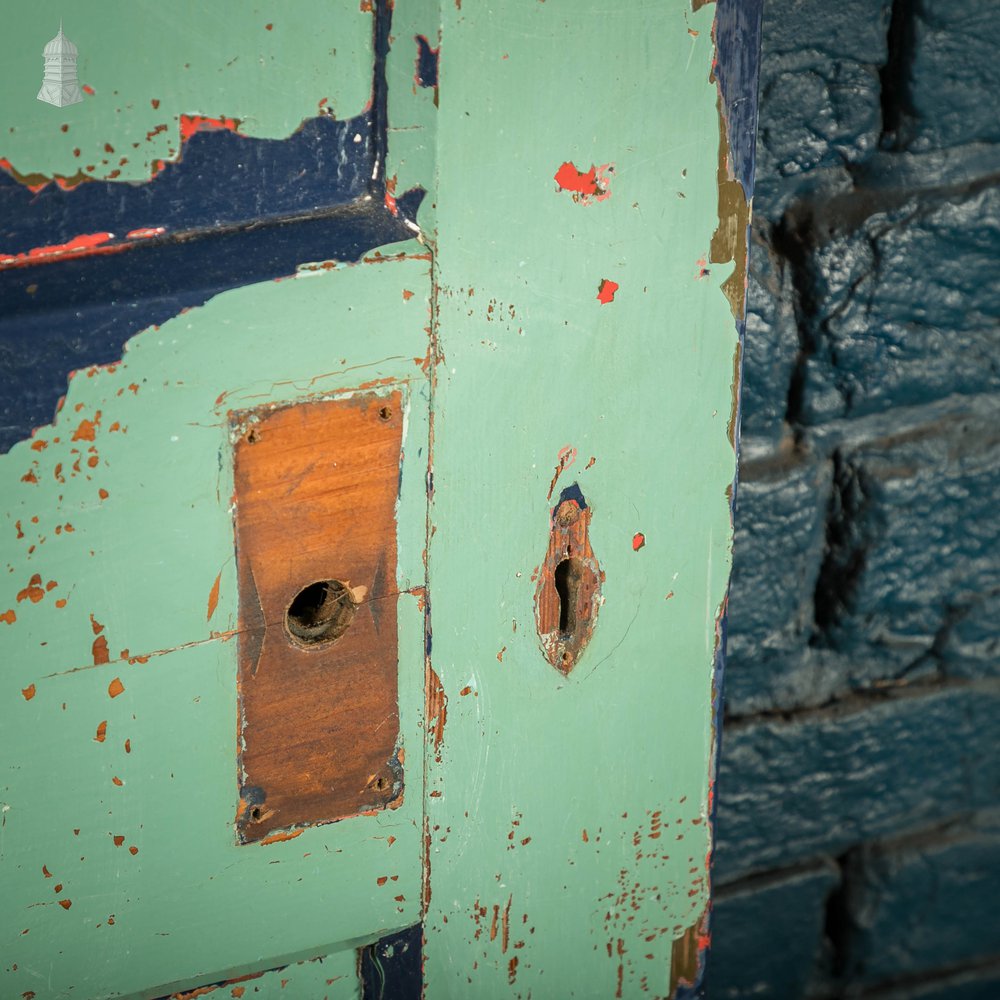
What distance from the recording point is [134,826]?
3.28ft

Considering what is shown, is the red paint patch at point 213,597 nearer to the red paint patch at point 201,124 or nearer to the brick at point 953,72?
the red paint patch at point 201,124

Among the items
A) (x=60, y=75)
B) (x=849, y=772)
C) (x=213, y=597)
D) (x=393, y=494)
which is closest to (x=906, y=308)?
(x=849, y=772)

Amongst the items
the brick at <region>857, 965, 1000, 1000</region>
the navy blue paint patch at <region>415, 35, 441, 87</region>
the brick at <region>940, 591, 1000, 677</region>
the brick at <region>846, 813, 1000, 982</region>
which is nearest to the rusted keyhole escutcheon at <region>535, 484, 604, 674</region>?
the navy blue paint patch at <region>415, 35, 441, 87</region>

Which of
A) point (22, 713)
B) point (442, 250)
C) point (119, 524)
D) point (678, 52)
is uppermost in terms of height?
point (678, 52)

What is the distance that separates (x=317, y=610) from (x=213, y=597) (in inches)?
3.2

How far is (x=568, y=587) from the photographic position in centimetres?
111

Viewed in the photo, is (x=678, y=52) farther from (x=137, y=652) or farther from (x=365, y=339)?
(x=137, y=652)

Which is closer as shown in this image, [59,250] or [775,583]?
[59,250]

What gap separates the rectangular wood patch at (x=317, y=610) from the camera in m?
0.96

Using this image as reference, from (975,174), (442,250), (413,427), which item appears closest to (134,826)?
(413,427)

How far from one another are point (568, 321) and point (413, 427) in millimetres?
135

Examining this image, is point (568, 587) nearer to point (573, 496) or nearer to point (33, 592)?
point (573, 496)

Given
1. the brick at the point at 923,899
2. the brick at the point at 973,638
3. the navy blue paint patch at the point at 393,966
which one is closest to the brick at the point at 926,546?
the brick at the point at 973,638

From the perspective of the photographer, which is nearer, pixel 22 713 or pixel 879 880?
pixel 22 713
